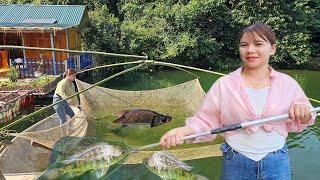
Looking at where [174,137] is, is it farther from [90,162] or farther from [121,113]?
[121,113]

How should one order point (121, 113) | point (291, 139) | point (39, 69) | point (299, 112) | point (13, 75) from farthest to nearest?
point (39, 69), point (13, 75), point (291, 139), point (121, 113), point (299, 112)

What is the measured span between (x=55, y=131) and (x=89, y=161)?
2.62m

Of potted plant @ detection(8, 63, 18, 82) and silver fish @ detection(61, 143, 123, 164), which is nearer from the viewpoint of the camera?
silver fish @ detection(61, 143, 123, 164)

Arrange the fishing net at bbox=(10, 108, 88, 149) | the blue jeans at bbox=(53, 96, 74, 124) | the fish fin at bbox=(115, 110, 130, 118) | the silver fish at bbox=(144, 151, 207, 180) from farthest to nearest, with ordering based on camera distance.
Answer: the fish fin at bbox=(115, 110, 130, 118) < the blue jeans at bbox=(53, 96, 74, 124) < the fishing net at bbox=(10, 108, 88, 149) < the silver fish at bbox=(144, 151, 207, 180)

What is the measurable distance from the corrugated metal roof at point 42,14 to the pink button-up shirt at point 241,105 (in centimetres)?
930

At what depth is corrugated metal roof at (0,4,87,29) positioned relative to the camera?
10.4m

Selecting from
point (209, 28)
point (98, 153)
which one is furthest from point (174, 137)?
point (209, 28)

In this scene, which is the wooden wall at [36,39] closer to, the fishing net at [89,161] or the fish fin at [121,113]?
the fish fin at [121,113]

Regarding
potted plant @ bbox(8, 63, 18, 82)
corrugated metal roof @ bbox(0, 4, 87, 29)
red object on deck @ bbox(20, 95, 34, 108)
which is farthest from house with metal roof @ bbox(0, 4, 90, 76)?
red object on deck @ bbox(20, 95, 34, 108)

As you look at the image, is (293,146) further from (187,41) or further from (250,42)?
(187,41)

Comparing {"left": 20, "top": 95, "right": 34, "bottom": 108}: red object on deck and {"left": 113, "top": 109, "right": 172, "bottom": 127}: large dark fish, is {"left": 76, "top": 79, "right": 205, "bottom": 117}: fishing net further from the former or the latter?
{"left": 20, "top": 95, "right": 34, "bottom": 108}: red object on deck

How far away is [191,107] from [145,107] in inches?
30.2

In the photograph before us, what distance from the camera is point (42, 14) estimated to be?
11141 mm

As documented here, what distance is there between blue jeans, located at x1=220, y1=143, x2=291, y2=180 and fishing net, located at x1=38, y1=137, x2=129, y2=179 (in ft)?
2.42
